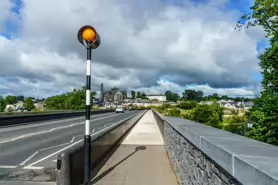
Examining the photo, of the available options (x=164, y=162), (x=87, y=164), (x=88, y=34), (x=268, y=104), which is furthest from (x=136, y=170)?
(x=268, y=104)

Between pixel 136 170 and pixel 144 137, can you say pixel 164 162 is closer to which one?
pixel 136 170

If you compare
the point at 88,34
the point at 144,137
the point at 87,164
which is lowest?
the point at 144,137

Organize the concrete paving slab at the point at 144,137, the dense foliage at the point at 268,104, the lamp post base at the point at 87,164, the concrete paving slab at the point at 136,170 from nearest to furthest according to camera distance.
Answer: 1. the lamp post base at the point at 87,164
2. the concrete paving slab at the point at 136,170
3. the concrete paving slab at the point at 144,137
4. the dense foliage at the point at 268,104

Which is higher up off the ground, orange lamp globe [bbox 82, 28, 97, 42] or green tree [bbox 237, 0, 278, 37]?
green tree [bbox 237, 0, 278, 37]

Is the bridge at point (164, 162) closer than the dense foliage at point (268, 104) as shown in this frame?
Yes

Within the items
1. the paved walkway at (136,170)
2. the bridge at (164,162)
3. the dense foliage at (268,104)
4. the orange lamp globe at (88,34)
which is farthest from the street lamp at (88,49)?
the dense foliage at (268,104)

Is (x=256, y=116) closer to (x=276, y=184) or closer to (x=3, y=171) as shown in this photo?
(x=3, y=171)

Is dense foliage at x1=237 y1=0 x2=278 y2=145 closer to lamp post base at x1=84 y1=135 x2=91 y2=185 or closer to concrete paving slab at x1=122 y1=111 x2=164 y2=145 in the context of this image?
concrete paving slab at x1=122 y1=111 x2=164 y2=145

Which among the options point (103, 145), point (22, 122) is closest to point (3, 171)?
point (103, 145)

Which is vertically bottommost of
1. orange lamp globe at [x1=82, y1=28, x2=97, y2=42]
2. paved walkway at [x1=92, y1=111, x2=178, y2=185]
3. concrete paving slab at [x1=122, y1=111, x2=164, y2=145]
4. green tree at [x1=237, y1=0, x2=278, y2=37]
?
concrete paving slab at [x1=122, y1=111, x2=164, y2=145]

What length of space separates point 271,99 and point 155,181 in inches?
844

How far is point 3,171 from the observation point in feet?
24.5

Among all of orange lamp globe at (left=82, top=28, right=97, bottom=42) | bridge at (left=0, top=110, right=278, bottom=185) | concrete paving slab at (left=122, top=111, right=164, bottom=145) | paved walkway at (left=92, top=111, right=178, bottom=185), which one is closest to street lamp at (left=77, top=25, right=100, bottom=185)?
orange lamp globe at (left=82, top=28, right=97, bottom=42)

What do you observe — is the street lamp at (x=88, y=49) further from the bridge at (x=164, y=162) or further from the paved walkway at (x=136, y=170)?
the paved walkway at (x=136, y=170)
